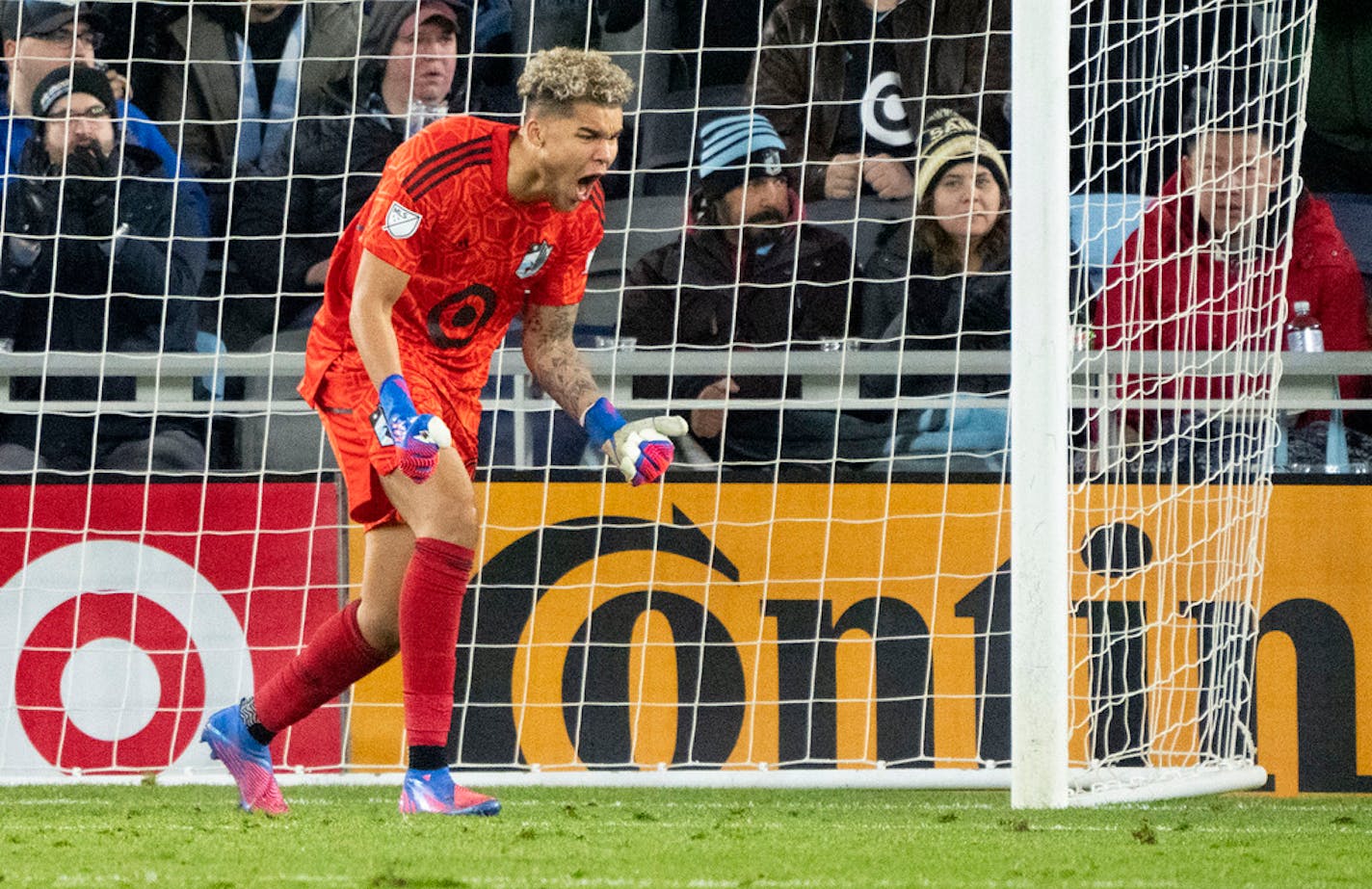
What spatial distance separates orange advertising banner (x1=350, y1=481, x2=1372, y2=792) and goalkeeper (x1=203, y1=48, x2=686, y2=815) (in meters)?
1.16

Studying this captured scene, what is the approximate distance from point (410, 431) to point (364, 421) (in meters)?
0.41

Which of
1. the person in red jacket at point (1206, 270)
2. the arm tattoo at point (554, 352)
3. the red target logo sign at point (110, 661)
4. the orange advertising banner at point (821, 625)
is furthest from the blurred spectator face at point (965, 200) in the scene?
the red target logo sign at point (110, 661)

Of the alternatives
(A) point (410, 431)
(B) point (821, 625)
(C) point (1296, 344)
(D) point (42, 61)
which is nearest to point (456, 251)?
(A) point (410, 431)

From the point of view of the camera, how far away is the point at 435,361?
158 inches

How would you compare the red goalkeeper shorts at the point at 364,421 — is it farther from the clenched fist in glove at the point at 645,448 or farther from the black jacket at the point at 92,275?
the black jacket at the point at 92,275

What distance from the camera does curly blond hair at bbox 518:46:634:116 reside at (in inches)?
148

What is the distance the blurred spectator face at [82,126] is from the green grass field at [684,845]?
7.32 ft

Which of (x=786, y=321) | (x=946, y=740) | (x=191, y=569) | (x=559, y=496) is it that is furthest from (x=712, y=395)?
(x=191, y=569)

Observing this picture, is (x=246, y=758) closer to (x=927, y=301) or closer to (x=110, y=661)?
(x=110, y=661)

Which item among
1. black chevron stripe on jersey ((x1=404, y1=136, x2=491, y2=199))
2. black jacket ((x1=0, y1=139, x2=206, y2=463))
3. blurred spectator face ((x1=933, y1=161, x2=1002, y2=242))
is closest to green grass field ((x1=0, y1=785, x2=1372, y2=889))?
black chevron stripe on jersey ((x1=404, y1=136, x2=491, y2=199))

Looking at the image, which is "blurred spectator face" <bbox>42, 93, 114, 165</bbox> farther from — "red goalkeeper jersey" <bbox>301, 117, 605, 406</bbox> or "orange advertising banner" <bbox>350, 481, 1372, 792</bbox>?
"red goalkeeper jersey" <bbox>301, 117, 605, 406</bbox>

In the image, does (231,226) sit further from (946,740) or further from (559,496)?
(946,740)

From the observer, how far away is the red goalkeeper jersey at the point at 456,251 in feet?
12.5

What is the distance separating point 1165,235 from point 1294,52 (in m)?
1.25
